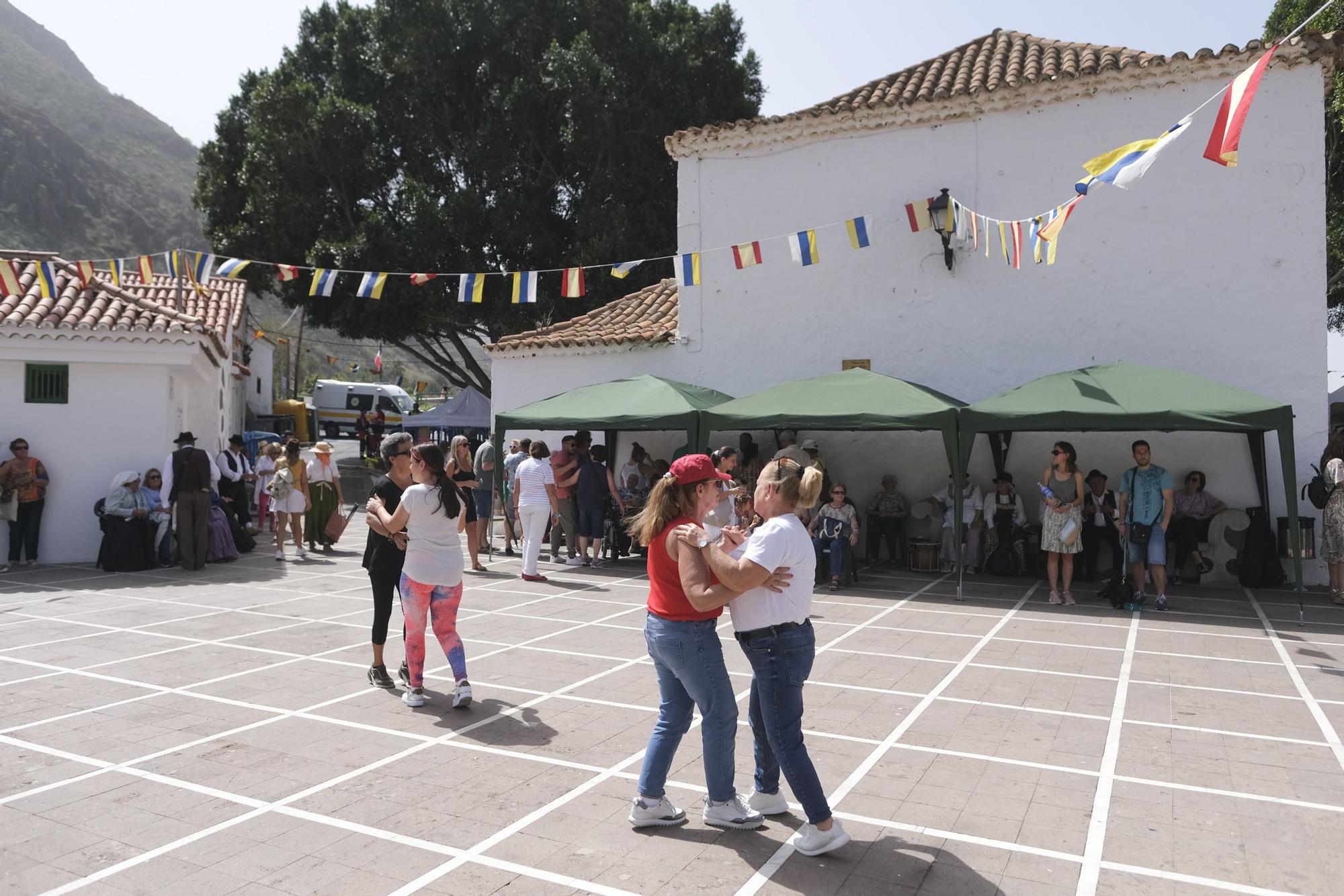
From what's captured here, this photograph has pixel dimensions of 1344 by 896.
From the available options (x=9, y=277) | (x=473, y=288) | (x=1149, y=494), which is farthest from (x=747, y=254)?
(x=9, y=277)

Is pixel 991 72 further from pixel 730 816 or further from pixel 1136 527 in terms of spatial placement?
pixel 730 816

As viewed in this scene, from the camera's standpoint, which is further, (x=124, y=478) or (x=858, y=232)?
(x=858, y=232)

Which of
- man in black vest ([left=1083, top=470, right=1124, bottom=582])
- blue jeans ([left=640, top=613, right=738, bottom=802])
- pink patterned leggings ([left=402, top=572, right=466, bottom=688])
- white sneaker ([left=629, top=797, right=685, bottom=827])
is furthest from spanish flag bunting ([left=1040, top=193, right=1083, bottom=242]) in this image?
white sneaker ([left=629, top=797, right=685, bottom=827])

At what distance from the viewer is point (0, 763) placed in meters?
5.05

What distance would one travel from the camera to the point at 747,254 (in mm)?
14148

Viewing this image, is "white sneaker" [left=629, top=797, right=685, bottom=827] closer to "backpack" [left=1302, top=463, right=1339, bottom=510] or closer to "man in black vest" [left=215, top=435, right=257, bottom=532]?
"backpack" [left=1302, top=463, right=1339, bottom=510]

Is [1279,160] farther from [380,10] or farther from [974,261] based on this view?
[380,10]

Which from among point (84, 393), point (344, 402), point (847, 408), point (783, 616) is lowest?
point (783, 616)

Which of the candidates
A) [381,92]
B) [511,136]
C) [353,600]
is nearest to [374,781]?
[353,600]

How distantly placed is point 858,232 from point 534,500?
568 cm

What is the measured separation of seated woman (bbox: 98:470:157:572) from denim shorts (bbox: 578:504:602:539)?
5.62m

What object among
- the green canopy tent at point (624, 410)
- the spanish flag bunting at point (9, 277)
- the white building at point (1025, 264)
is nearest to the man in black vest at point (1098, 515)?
the white building at point (1025, 264)

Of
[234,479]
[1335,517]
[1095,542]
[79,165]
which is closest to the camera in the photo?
[1335,517]

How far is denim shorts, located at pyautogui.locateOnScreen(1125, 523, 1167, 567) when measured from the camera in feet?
31.8
